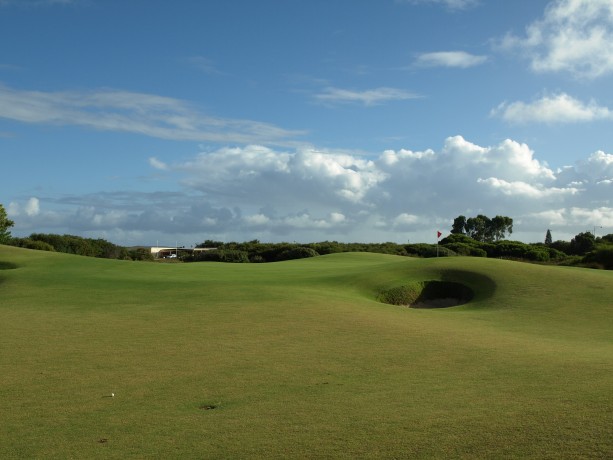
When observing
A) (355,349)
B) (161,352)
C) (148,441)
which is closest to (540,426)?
(148,441)

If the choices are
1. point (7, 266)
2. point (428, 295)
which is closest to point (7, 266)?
point (7, 266)

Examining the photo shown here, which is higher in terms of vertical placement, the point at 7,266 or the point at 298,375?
the point at 7,266

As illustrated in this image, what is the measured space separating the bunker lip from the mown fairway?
81.3 inches

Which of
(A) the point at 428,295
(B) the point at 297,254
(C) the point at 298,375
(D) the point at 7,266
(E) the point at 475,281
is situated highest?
(B) the point at 297,254

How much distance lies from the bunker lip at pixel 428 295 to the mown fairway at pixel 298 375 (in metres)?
2.06

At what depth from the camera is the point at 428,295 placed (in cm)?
2741

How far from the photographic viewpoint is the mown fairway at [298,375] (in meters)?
7.31

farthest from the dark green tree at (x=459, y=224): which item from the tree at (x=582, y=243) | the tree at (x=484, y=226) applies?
the tree at (x=582, y=243)

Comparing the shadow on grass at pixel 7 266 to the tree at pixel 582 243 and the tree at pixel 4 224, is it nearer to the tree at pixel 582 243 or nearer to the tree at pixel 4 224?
the tree at pixel 4 224

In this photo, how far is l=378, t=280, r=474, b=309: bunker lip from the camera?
2658cm

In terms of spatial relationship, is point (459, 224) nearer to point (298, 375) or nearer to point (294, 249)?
point (294, 249)

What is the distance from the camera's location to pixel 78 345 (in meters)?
14.2

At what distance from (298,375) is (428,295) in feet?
56.7

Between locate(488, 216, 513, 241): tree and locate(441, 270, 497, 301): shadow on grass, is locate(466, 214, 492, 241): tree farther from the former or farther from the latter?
locate(441, 270, 497, 301): shadow on grass
